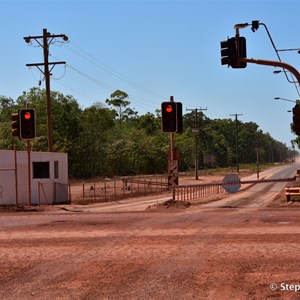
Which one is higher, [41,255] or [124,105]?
[124,105]

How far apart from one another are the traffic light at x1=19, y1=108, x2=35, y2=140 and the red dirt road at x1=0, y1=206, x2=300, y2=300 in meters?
7.99

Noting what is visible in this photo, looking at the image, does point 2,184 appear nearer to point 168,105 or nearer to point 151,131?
point 168,105

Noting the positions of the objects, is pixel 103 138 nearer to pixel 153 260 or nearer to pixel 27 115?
pixel 27 115

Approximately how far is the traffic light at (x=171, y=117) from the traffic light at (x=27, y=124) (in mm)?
5436

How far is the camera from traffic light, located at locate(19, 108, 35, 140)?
71.9 ft

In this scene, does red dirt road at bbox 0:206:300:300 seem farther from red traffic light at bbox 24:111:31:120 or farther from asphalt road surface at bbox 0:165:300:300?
red traffic light at bbox 24:111:31:120

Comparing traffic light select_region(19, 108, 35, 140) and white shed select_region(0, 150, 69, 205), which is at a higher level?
traffic light select_region(19, 108, 35, 140)

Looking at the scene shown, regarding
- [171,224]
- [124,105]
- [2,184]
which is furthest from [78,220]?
[124,105]

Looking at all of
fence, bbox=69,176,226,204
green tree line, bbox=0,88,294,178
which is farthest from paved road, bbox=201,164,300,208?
green tree line, bbox=0,88,294,178

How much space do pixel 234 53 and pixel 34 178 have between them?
17708 millimetres

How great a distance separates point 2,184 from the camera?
96.4ft

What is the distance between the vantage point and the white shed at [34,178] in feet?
96.3

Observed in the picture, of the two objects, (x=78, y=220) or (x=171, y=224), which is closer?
(x=171, y=224)

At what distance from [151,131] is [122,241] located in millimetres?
113952
